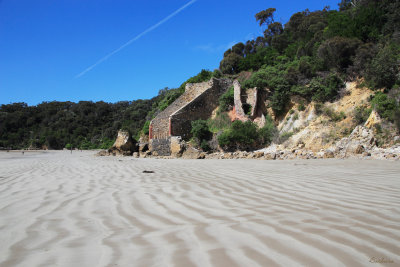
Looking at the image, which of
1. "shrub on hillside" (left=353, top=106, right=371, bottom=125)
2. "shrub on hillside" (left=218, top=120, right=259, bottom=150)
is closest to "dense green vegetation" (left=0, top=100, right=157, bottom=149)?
"shrub on hillside" (left=218, top=120, right=259, bottom=150)

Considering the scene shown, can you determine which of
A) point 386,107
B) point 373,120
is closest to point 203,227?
point 373,120

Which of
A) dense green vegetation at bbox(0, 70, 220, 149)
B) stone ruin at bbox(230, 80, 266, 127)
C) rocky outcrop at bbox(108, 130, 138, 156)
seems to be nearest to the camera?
stone ruin at bbox(230, 80, 266, 127)

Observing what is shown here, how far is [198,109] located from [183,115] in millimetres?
1635

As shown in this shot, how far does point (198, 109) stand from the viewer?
2097cm

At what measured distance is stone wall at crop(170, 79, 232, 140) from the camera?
772 inches

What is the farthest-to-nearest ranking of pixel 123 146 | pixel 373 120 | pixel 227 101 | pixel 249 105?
1. pixel 227 101
2. pixel 249 105
3. pixel 123 146
4. pixel 373 120

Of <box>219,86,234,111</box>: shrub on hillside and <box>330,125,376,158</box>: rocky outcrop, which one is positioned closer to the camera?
<box>330,125,376,158</box>: rocky outcrop

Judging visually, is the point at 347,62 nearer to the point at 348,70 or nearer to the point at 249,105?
the point at 348,70

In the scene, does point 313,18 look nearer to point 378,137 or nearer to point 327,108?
point 327,108

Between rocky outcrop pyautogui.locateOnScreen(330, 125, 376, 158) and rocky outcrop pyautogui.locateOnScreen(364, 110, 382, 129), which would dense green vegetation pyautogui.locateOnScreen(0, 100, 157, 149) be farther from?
rocky outcrop pyautogui.locateOnScreen(364, 110, 382, 129)

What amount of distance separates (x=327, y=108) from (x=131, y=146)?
13777 mm

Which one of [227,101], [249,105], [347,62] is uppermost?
[347,62]

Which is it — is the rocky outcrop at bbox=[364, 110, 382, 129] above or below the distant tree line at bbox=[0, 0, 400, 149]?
below

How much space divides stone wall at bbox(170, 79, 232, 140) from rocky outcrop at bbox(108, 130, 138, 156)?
11.1 ft
